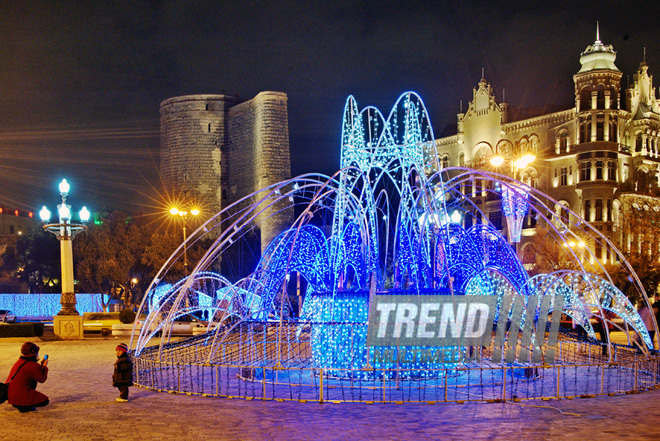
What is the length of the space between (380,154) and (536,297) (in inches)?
202

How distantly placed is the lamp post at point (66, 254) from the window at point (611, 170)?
38068 mm

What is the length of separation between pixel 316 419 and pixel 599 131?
4556cm

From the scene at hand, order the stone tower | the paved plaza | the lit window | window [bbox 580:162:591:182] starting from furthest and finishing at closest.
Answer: the stone tower → the lit window → window [bbox 580:162:591:182] → the paved plaza

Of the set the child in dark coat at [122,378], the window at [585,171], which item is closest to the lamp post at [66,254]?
the child in dark coat at [122,378]

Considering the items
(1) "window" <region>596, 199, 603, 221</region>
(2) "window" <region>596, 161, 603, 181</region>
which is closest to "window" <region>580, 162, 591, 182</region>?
(2) "window" <region>596, 161, 603, 181</region>

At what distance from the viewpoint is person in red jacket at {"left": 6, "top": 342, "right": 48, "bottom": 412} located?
35.2ft

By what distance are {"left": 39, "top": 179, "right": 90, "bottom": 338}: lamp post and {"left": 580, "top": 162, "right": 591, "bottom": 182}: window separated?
37500 millimetres

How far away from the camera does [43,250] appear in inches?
2136

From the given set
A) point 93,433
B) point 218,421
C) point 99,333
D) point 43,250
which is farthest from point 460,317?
point 43,250

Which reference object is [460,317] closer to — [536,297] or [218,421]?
[536,297]

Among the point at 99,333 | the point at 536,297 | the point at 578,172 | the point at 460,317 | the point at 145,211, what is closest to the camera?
the point at 460,317

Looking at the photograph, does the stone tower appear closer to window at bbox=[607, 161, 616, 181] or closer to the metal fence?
window at bbox=[607, 161, 616, 181]

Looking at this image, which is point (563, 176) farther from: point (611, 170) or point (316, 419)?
point (316, 419)

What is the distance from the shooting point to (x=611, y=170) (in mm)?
49938
